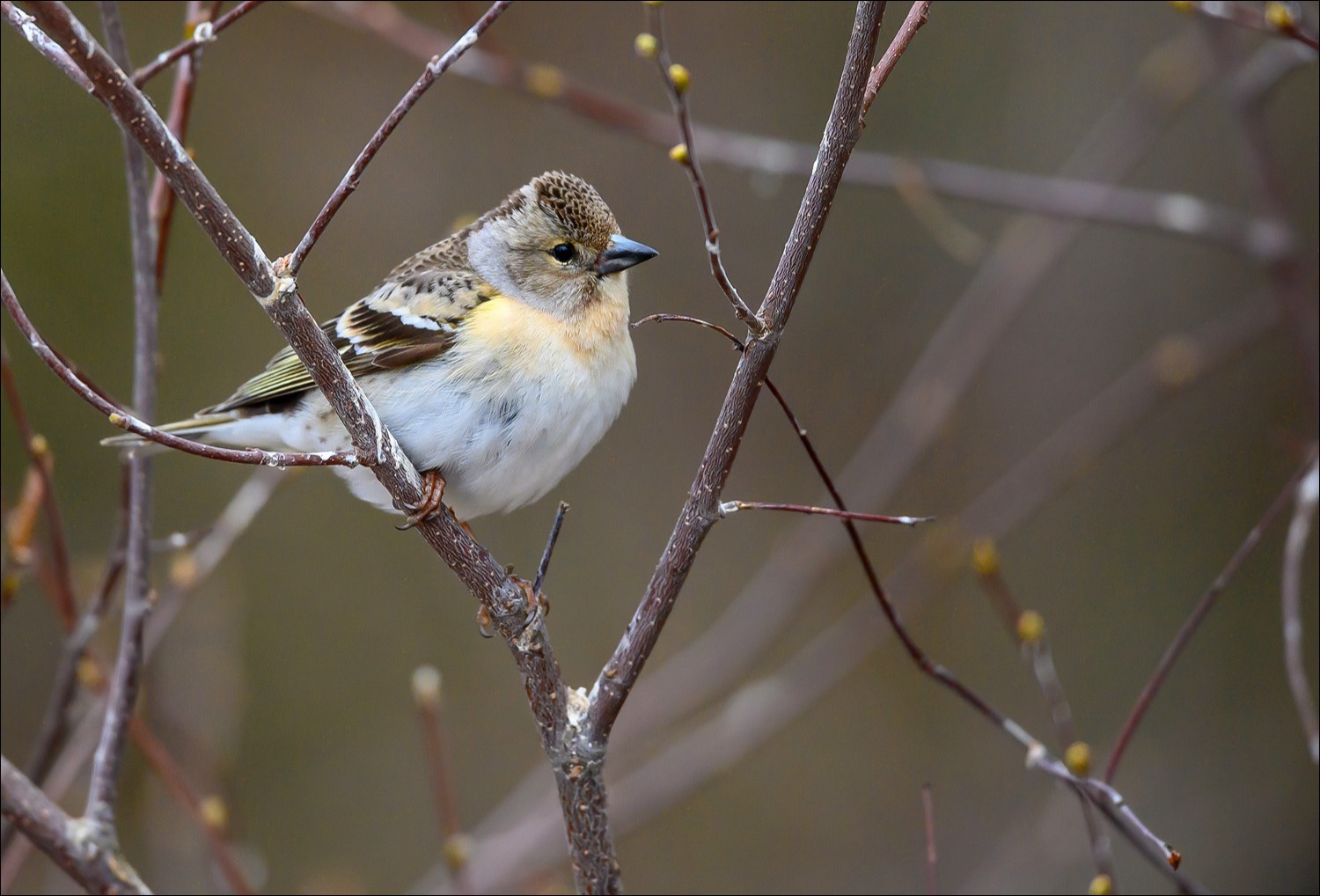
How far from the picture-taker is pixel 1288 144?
605 cm

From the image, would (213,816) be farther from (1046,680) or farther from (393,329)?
(1046,680)

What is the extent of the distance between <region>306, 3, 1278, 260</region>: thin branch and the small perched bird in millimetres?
623

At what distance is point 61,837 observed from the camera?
2988mm

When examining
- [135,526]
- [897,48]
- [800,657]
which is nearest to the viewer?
[897,48]

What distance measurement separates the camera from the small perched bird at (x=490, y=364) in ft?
11.1

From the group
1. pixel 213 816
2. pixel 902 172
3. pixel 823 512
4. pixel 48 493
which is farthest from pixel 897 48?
pixel 213 816

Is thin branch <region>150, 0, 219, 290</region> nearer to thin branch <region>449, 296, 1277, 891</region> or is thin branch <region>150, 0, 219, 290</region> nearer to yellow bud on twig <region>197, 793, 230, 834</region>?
yellow bud on twig <region>197, 793, 230, 834</region>

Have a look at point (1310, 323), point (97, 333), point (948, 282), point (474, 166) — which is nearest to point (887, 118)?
point (948, 282)

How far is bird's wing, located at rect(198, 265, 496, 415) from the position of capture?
359cm

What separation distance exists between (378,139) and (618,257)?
5.78 ft

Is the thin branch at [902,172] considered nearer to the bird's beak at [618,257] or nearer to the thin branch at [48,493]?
the bird's beak at [618,257]

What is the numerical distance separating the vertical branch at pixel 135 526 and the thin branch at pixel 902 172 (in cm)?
130

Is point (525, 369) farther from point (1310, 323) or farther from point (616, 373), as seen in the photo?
point (1310, 323)

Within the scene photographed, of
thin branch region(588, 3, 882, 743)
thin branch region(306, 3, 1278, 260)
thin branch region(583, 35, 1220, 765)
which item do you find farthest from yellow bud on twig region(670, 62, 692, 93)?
thin branch region(583, 35, 1220, 765)
